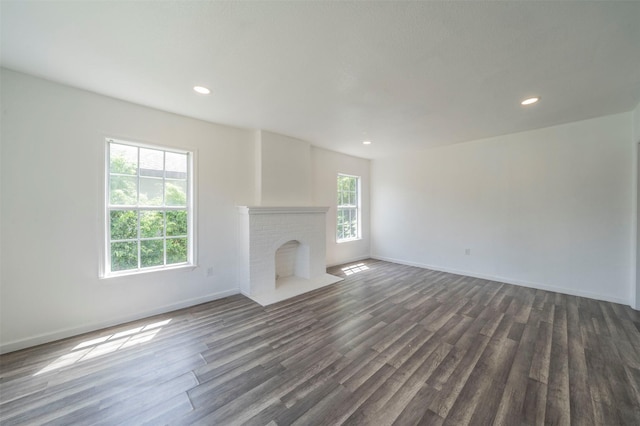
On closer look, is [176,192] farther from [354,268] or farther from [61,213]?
[354,268]

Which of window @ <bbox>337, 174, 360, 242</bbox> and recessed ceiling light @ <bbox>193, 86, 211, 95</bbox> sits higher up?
recessed ceiling light @ <bbox>193, 86, 211, 95</bbox>

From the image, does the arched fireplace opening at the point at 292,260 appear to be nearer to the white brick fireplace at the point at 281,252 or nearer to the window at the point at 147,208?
the white brick fireplace at the point at 281,252

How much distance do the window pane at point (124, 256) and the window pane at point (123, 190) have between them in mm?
517

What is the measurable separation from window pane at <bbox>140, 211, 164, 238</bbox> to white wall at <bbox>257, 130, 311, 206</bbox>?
1.41 meters

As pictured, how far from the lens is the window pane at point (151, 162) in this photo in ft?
9.53

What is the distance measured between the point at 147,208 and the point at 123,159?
0.64 metres

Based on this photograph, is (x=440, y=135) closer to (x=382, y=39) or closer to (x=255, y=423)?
(x=382, y=39)

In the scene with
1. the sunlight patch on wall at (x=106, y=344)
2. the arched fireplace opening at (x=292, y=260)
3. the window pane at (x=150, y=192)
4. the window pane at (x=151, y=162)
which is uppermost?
the window pane at (x=151, y=162)

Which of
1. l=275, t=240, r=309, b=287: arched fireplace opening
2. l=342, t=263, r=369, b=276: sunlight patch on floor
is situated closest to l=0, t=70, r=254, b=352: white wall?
l=275, t=240, r=309, b=287: arched fireplace opening

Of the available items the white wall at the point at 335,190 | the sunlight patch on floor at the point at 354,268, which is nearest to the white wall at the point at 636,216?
the sunlight patch on floor at the point at 354,268

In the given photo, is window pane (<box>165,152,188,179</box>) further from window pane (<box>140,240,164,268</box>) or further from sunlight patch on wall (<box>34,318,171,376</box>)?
sunlight patch on wall (<box>34,318,171,376</box>)

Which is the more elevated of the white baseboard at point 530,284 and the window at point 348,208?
the window at point 348,208

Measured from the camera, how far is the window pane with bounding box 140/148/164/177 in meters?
2.91

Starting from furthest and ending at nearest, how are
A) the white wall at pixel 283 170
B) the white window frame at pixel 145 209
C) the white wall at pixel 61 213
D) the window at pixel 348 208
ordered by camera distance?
the window at pixel 348 208 < the white wall at pixel 283 170 < the white window frame at pixel 145 209 < the white wall at pixel 61 213
